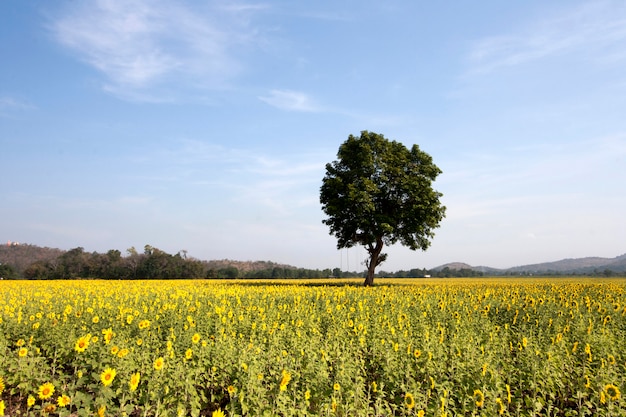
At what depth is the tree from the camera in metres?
30.9

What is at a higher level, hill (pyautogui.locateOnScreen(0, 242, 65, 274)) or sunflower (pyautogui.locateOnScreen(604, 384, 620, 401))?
hill (pyautogui.locateOnScreen(0, 242, 65, 274))

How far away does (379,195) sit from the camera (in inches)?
1261

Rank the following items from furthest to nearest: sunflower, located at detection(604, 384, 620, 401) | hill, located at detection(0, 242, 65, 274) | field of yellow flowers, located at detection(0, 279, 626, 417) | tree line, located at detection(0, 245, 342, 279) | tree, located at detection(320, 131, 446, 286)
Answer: hill, located at detection(0, 242, 65, 274)
tree line, located at detection(0, 245, 342, 279)
tree, located at detection(320, 131, 446, 286)
field of yellow flowers, located at detection(0, 279, 626, 417)
sunflower, located at detection(604, 384, 620, 401)

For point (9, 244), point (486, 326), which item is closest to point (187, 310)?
point (486, 326)

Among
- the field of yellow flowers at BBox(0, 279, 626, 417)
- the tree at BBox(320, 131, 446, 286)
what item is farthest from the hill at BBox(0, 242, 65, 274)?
the field of yellow flowers at BBox(0, 279, 626, 417)

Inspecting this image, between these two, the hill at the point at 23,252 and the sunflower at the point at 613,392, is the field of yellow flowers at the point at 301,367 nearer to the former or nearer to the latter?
the sunflower at the point at 613,392

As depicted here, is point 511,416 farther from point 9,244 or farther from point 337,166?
point 9,244

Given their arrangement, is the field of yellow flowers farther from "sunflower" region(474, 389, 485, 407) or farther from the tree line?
the tree line

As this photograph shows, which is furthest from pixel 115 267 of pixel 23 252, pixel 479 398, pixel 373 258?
pixel 479 398

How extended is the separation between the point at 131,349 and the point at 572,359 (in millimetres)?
9080

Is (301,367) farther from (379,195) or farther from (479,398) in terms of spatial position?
(379,195)

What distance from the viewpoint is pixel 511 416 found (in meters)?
6.39

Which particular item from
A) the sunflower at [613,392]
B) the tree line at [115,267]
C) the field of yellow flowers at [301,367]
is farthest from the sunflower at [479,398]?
the tree line at [115,267]

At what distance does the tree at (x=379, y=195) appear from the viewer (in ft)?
101
